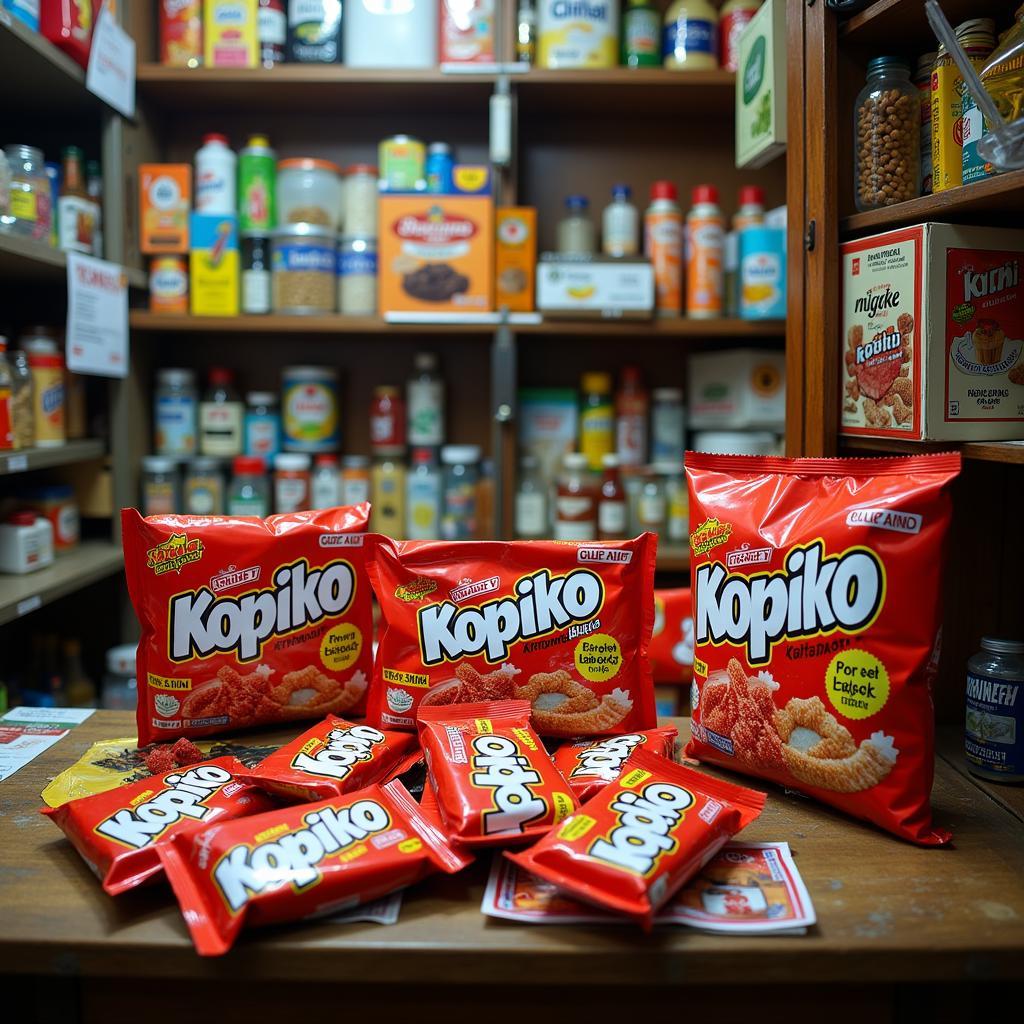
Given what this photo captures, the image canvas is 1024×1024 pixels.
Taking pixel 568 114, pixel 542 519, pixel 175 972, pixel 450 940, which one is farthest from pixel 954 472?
pixel 568 114

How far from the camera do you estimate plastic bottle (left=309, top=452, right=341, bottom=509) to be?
2371 mm

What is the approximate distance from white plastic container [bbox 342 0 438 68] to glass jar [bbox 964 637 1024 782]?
6.23ft

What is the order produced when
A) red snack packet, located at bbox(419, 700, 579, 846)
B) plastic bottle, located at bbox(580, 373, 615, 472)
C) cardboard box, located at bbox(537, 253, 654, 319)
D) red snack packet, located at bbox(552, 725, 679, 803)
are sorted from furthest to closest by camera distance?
plastic bottle, located at bbox(580, 373, 615, 472) < cardboard box, located at bbox(537, 253, 654, 319) < red snack packet, located at bbox(552, 725, 679, 803) < red snack packet, located at bbox(419, 700, 579, 846)

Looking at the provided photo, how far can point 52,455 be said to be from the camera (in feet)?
6.69

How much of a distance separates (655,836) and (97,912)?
0.50 m

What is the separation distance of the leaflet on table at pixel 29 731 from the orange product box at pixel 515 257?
1368 millimetres

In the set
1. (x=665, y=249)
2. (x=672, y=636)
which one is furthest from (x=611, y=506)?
(x=665, y=249)

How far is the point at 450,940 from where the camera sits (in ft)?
2.60

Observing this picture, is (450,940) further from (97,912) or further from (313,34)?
(313,34)

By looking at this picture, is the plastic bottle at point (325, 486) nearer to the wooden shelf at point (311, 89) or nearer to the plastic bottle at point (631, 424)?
the plastic bottle at point (631, 424)

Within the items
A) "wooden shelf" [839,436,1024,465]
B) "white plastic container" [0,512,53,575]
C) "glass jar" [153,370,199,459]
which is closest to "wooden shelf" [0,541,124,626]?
"white plastic container" [0,512,53,575]

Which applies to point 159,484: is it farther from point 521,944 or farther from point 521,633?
point 521,944

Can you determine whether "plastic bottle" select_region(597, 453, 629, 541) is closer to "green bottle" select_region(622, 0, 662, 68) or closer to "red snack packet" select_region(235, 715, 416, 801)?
"green bottle" select_region(622, 0, 662, 68)

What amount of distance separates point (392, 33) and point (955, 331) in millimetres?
1746
